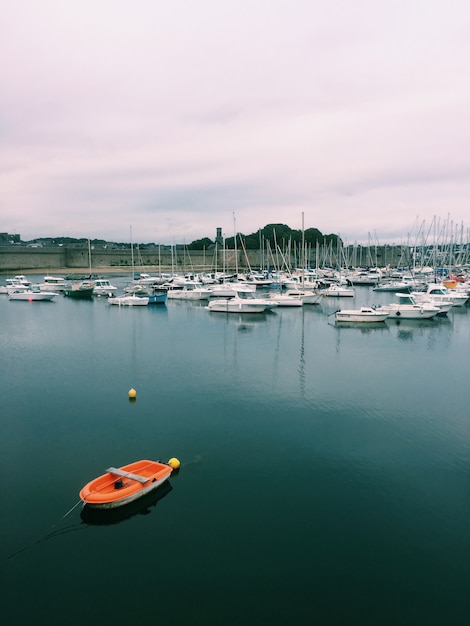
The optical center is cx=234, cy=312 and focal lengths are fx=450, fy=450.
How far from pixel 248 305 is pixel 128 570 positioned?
40.7 m

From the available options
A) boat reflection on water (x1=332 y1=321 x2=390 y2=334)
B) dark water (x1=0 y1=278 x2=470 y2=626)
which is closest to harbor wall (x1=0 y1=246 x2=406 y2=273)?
boat reflection on water (x1=332 y1=321 x2=390 y2=334)

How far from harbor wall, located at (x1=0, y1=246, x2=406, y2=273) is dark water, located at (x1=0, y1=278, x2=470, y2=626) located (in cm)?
8339

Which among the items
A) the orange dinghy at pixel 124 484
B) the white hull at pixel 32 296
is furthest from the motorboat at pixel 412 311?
the white hull at pixel 32 296

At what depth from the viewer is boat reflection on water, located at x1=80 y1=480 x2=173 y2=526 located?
12.3 metres

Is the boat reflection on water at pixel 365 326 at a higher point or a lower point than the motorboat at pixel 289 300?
lower

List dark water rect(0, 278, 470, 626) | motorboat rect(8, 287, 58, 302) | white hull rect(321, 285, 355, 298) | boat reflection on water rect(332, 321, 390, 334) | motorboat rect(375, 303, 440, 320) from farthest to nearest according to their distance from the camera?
white hull rect(321, 285, 355, 298), motorboat rect(8, 287, 58, 302), motorboat rect(375, 303, 440, 320), boat reflection on water rect(332, 321, 390, 334), dark water rect(0, 278, 470, 626)

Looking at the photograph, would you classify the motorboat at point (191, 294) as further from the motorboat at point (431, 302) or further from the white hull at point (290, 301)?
the motorboat at point (431, 302)

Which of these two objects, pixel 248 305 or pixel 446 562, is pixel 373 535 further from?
pixel 248 305

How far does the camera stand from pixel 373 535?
37.9 feet

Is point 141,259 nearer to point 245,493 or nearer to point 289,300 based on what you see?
point 289,300

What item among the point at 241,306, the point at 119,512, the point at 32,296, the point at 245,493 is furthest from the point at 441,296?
the point at 32,296

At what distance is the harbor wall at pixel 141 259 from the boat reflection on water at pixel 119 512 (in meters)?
93.9

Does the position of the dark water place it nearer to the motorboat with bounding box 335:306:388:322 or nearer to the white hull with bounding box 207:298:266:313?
the motorboat with bounding box 335:306:388:322

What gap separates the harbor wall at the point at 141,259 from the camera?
11356 cm
